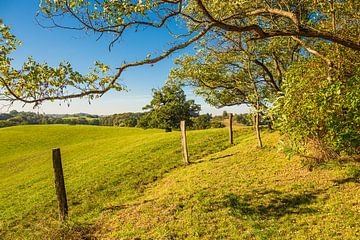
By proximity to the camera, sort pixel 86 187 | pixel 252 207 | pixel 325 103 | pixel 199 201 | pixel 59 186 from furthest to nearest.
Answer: pixel 86 187 → pixel 59 186 → pixel 199 201 → pixel 252 207 → pixel 325 103

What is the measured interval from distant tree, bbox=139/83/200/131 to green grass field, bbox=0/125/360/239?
40555 mm

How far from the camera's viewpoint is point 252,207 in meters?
11.0

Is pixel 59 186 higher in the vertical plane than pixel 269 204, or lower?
higher

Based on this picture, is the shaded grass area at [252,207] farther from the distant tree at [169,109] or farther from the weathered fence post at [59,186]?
the distant tree at [169,109]

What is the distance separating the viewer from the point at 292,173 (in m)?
13.9

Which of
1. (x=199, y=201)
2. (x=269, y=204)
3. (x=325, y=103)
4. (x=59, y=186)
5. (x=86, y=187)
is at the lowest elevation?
(x=86, y=187)

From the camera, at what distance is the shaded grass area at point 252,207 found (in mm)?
8859

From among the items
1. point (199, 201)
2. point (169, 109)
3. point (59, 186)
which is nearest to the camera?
point (199, 201)

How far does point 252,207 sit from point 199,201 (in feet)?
8.45

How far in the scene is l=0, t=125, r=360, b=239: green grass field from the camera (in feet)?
30.6

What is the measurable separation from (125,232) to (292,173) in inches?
355

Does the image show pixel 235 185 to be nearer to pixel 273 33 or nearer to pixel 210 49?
pixel 273 33

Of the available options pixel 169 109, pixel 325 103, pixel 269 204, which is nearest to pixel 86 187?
pixel 269 204

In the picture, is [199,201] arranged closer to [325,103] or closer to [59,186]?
[325,103]
